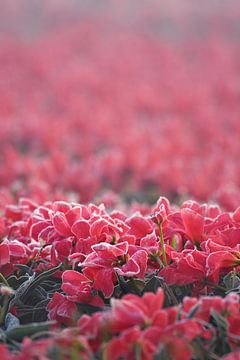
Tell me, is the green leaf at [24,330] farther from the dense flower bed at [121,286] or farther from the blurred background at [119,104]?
the blurred background at [119,104]

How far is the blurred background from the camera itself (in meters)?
4.36

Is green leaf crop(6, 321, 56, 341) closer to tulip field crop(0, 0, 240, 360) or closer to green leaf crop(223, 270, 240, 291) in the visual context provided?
tulip field crop(0, 0, 240, 360)

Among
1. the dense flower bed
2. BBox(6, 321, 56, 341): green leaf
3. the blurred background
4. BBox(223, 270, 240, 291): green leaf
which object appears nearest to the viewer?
the dense flower bed

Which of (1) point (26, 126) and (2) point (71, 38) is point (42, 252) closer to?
(1) point (26, 126)

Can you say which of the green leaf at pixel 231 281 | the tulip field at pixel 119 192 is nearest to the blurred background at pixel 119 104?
the tulip field at pixel 119 192

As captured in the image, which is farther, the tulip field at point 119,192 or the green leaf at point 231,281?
the green leaf at point 231,281

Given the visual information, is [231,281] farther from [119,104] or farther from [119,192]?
[119,104]

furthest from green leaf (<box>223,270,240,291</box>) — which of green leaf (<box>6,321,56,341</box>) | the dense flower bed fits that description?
green leaf (<box>6,321,56,341</box>)

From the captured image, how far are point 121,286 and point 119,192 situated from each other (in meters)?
2.82

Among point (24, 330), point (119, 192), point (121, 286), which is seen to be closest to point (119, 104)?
point (119, 192)

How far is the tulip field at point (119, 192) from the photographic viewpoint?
1.40 metres

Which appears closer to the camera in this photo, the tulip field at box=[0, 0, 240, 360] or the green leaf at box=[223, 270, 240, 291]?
the tulip field at box=[0, 0, 240, 360]

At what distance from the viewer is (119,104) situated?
7398mm

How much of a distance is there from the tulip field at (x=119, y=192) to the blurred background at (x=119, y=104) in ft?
0.07
